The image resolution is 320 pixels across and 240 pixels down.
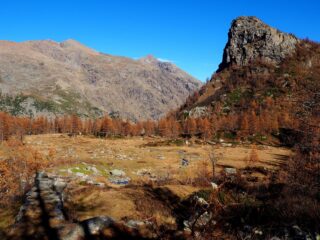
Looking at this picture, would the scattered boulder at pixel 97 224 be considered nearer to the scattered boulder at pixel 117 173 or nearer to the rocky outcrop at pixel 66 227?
the rocky outcrop at pixel 66 227

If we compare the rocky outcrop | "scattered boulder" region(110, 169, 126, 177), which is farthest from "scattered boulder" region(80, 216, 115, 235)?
"scattered boulder" region(110, 169, 126, 177)

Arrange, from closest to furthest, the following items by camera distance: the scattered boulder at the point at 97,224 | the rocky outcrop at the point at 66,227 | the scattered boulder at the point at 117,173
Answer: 1. the rocky outcrop at the point at 66,227
2. the scattered boulder at the point at 97,224
3. the scattered boulder at the point at 117,173

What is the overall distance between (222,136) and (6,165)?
10794cm

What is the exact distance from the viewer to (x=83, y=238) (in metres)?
13.8

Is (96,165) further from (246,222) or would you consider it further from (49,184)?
(246,222)

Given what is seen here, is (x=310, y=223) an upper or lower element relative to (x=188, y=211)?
upper

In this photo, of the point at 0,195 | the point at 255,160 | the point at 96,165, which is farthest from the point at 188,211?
the point at 255,160

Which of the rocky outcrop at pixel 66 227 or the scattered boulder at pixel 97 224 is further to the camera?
the scattered boulder at pixel 97 224

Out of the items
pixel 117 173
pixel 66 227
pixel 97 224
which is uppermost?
pixel 97 224

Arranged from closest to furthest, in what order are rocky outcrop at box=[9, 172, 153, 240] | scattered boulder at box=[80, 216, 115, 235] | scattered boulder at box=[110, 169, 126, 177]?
rocky outcrop at box=[9, 172, 153, 240] < scattered boulder at box=[80, 216, 115, 235] < scattered boulder at box=[110, 169, 126, 177]

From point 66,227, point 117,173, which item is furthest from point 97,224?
point 117,173

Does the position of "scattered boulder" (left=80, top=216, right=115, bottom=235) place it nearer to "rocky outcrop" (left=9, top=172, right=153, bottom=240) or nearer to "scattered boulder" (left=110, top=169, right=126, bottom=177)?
"rocky outcrop" (left=9, top=172, right=153, bottom=240)

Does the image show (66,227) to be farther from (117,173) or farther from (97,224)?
(117,173)

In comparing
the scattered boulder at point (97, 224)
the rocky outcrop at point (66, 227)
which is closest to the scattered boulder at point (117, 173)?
the rocky outcrop at point (66, 227)
